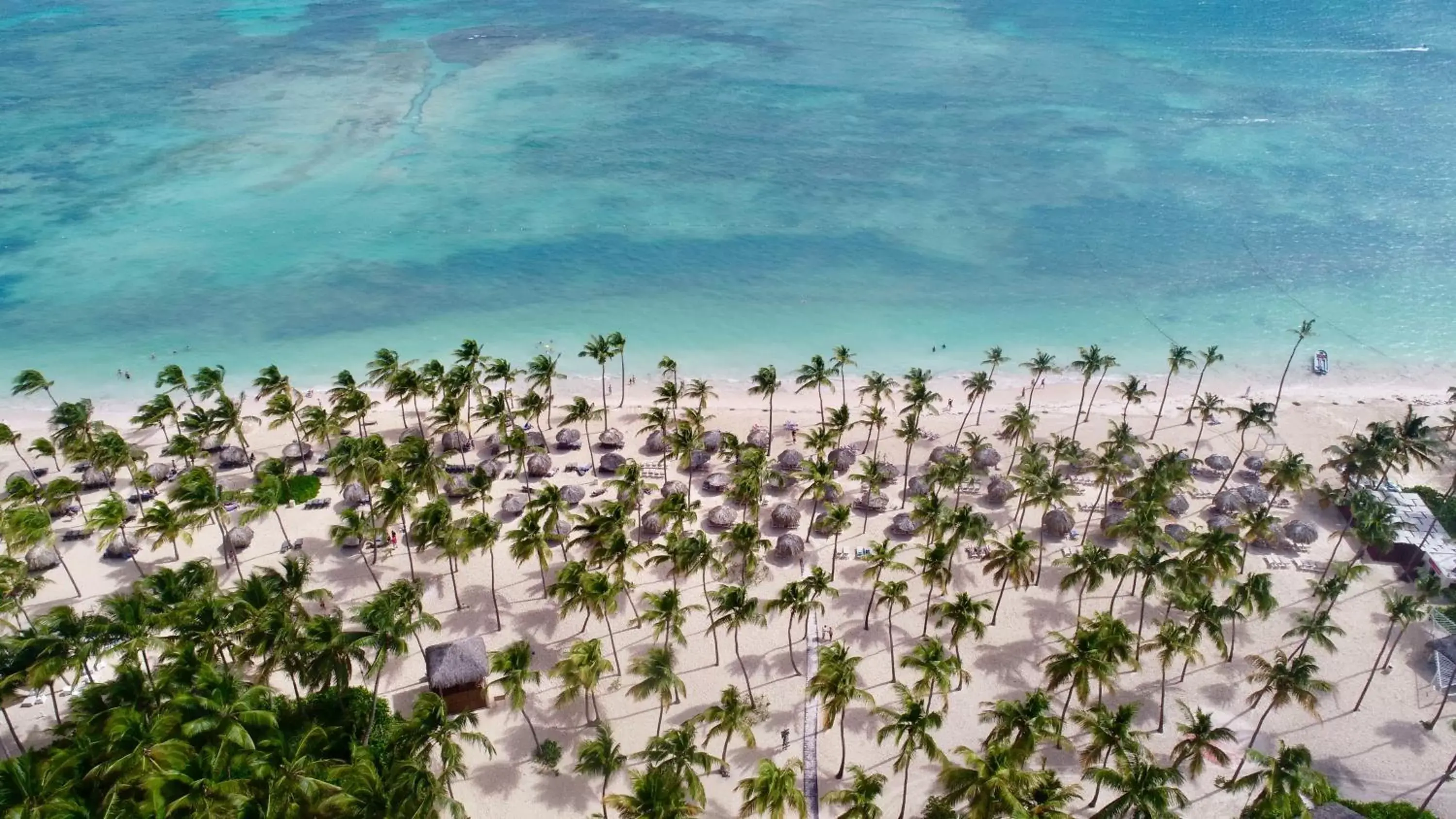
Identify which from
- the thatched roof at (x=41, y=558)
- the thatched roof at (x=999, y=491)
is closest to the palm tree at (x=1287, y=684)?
the thatched roof at (x=999, y=491)

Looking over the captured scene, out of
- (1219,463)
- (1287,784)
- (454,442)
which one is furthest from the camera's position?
(454,442)

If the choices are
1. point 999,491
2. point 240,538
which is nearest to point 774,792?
point 999,491

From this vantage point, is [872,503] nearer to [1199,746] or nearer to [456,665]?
[1199,746]

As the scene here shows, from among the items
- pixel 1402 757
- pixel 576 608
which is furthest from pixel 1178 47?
pixel 576 608

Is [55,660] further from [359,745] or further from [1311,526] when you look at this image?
[1311,526]

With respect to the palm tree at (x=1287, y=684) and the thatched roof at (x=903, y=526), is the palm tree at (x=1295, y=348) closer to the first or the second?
the thatched roof at (x=903, y=526)

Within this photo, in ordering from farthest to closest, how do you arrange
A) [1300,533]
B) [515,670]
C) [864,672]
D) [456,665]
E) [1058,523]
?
1. [1058,523]
2. [1300,533]
3. [864,672]
4. [456,665]
5. [515,670]
